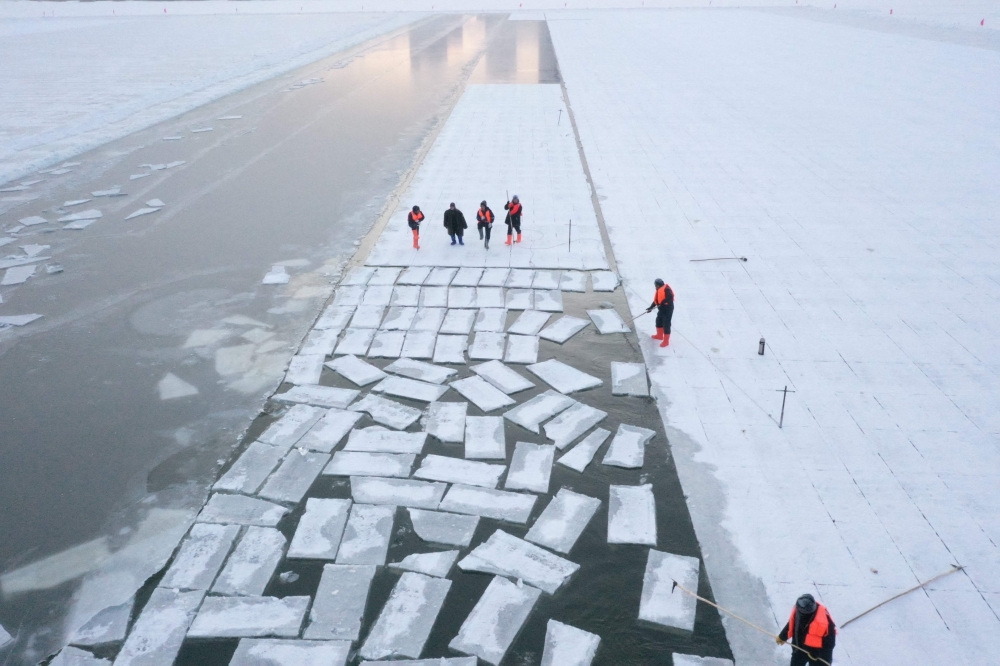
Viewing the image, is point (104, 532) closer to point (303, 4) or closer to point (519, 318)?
point (519, 318)

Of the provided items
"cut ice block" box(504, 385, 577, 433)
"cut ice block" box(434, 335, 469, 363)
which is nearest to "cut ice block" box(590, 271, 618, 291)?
"cut ice block" box(434, 335, 469, 363)

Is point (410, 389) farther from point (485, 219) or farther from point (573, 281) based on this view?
point (485, 219)

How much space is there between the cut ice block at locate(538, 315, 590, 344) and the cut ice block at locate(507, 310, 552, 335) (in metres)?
0.13

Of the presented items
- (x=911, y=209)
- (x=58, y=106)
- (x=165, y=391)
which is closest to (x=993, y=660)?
(x=165, y=391)

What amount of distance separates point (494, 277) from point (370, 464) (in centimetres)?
572

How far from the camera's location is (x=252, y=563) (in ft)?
23.3

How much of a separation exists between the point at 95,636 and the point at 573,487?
514 cm

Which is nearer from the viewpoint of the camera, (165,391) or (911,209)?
(165,391)

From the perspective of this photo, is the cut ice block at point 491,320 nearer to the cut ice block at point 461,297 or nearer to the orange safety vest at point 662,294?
the cut ice block at point 461,297

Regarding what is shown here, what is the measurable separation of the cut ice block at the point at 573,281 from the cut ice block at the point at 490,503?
5.76 m

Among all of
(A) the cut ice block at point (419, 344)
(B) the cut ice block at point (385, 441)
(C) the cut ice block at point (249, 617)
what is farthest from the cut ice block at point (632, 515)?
(A) the cut ice block at point (419, 344)

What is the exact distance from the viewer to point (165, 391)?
33.0 ft

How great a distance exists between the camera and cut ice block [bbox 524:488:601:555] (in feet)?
24.1

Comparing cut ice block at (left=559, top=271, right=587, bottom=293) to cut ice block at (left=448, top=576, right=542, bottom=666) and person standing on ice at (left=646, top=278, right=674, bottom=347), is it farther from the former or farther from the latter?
cut ice block at (left=448, top=576, right=542, bottom=666)
